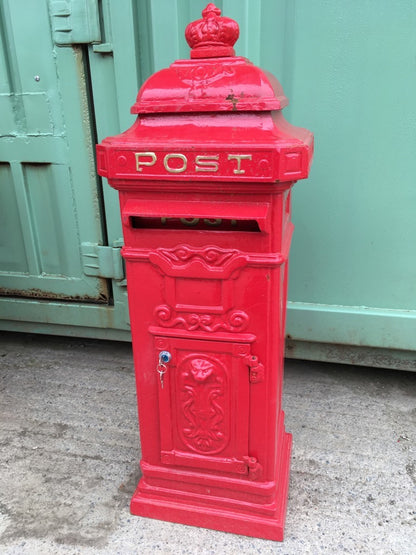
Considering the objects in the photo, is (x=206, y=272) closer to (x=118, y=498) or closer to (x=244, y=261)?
(x=244, y=261)

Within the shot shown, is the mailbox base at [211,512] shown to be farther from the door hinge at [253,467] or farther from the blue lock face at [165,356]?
the blue lock face at [165,356]

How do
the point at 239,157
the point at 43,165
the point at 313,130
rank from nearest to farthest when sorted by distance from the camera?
1. the point at 239,157
2. the point at 313,130
3. the point at 43,165

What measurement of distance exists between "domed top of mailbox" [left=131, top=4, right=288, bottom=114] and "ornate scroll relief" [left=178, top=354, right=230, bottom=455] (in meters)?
0.79

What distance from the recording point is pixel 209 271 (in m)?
1.37

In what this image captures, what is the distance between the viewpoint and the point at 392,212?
7.09 feet

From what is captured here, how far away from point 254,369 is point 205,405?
0.78ft

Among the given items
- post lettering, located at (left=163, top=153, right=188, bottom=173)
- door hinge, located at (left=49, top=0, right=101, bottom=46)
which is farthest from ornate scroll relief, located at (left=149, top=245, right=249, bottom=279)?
door hinge, located at (left=49, top=0, right=101, bottom=46)

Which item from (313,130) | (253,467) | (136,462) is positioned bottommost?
(136,462)

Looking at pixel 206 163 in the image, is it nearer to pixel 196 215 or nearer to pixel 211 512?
pixel 196 215

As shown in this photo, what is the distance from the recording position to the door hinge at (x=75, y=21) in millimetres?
2117

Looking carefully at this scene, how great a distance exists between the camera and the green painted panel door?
2.25m

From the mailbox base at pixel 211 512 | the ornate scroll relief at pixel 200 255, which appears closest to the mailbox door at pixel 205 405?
the mailbox base at pixel 211 512

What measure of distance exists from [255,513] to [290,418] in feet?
2.23

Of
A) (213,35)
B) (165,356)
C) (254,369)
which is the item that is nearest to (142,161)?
(213,35)
